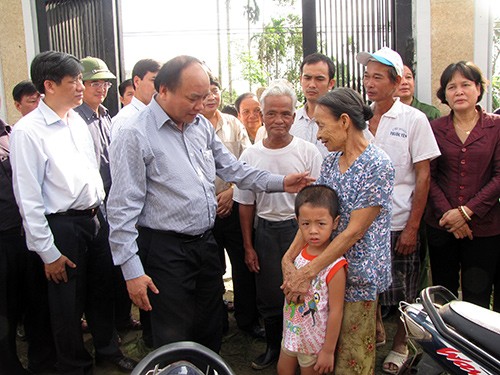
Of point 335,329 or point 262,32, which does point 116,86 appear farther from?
point 262,32

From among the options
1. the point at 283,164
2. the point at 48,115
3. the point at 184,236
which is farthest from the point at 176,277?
the point at 48,115

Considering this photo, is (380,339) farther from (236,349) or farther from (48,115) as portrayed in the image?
(48,115)

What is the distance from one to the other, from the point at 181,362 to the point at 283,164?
1.62 metres

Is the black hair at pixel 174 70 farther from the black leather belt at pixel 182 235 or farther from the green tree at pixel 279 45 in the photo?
the green tree at pixel 279 45

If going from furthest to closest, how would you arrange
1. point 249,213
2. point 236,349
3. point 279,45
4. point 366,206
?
point 279,45, point 236,349, point 249,213, point 366,206

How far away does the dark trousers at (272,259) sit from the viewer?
315 centimetres

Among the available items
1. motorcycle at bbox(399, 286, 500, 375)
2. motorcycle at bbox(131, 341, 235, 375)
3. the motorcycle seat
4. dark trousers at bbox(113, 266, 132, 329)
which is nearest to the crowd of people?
dark trousers at bbox(113, 266, 132, 329)

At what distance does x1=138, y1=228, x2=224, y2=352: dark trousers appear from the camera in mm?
2547

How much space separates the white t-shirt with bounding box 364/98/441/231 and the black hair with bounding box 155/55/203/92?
4.06 feet

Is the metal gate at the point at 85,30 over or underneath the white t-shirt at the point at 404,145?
over

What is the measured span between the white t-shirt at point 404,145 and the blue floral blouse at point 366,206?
28.4 inches

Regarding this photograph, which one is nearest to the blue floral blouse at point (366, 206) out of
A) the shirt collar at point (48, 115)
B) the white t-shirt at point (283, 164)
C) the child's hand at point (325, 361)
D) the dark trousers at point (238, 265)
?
the child's hand at point (325, 361)

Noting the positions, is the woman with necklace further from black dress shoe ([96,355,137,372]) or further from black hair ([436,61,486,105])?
black dress shoe ([96,355,137,372])

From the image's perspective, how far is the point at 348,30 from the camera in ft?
16.6
